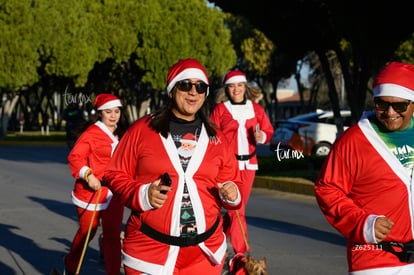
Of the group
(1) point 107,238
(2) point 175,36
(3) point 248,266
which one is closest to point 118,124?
(1) point 107,238

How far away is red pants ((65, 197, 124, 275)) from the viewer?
20.2 ft

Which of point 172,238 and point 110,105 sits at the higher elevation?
point 110,105

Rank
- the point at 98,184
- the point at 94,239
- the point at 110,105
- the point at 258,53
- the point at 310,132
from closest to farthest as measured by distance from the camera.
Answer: the point at 98,184 → the point at 110,105 → the point at 94,239 → the point at 310,132 → the point at 258,53

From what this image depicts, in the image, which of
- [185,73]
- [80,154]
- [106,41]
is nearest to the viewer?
[185,73]

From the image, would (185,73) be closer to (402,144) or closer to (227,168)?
(227,168)

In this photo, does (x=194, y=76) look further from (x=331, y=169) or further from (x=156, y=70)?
(x=156, y=70)

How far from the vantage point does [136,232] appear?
3914 mm

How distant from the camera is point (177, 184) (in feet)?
12.6

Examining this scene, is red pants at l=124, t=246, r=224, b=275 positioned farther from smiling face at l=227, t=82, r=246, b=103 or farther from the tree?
the tree

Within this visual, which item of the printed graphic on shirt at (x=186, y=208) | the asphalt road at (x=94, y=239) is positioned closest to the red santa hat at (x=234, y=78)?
the asphalt road at (x=94, y=239)

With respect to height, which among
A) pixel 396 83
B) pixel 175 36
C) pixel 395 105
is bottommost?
pixel 175 36

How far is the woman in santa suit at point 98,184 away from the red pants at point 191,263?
2.30 meters

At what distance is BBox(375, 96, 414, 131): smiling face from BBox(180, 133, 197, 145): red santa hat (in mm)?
997

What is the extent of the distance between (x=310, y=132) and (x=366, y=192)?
19157 mm
